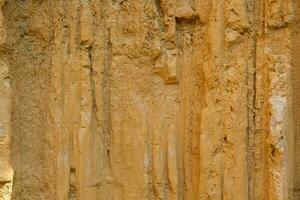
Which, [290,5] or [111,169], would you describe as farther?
[111,169]

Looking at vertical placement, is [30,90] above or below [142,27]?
below

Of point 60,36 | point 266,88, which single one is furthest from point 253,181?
point 60,36

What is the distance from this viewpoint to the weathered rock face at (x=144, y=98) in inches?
91.7

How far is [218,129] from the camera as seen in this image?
2350 millimetres

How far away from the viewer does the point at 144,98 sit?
2.42 metres

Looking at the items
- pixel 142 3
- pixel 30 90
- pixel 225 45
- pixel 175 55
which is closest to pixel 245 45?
pixel 225 45

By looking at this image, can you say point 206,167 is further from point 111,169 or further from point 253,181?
point 111,169

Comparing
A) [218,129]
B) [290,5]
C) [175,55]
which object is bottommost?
[218,129]

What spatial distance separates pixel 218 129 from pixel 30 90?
27.0 inches

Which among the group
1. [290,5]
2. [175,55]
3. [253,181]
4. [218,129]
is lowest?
[253,181]

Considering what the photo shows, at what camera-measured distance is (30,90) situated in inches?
95.1

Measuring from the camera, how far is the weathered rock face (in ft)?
7.64

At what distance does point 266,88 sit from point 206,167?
0.34 meters

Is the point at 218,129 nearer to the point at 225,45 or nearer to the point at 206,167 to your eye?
the point at 206,167
